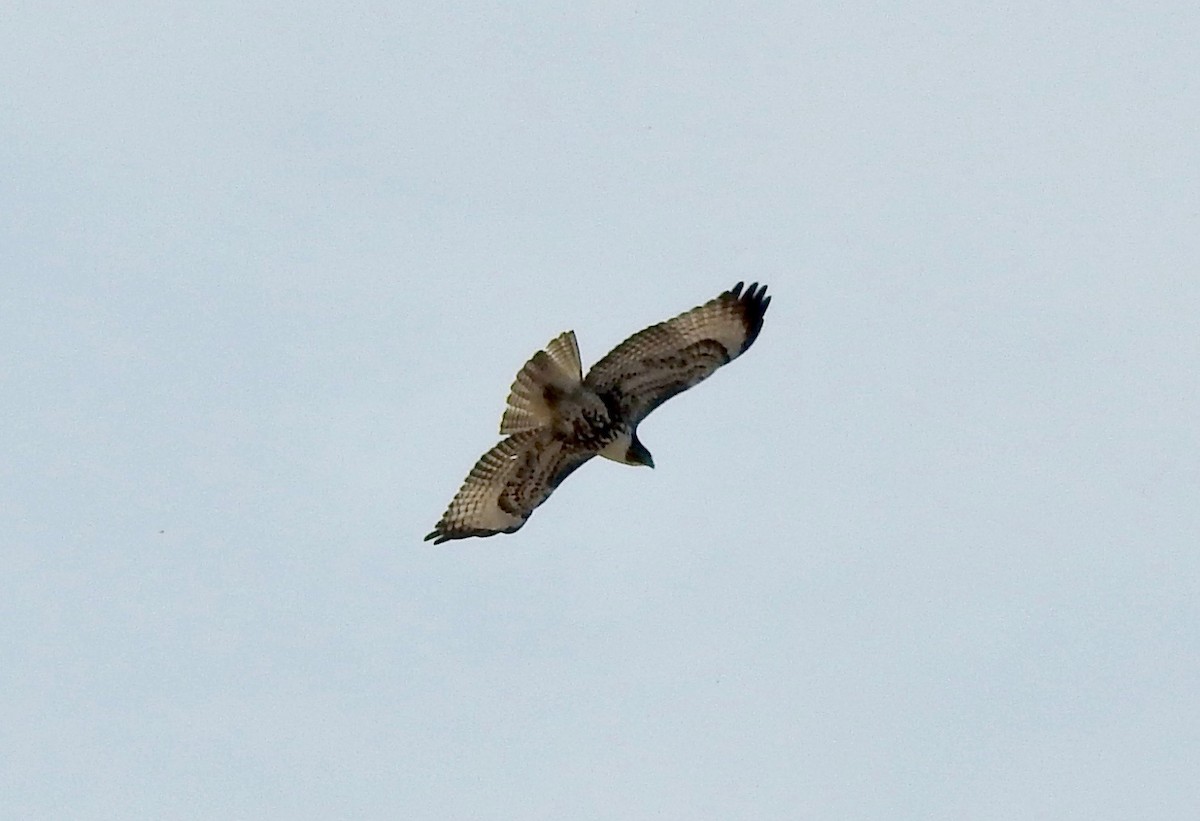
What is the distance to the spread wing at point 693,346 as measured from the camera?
19391 mm

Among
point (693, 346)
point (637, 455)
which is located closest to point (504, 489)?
point (637, 455)

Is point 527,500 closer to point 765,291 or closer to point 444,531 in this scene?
point 444,531

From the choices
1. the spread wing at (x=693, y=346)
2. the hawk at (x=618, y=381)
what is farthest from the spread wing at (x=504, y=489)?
the spread wing at (x=693, y=346)

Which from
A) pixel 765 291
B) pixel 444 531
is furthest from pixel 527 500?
pixel 765 291

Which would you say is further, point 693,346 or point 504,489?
point 504,489

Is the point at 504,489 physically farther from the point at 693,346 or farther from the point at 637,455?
the point at 693,346

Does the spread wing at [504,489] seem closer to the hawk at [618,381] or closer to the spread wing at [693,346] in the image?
the hawk at [618,381]

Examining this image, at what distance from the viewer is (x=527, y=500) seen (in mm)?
19969

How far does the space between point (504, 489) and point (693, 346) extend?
1923 millimetres

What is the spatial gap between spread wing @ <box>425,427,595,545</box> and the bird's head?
30 centimetres

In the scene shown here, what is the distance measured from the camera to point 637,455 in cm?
1978

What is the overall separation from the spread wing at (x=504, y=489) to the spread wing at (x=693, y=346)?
0.73 meters

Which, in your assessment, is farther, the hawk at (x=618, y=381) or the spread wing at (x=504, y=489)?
the spread wing at (x=504, y=489)

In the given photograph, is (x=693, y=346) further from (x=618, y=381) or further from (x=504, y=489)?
(x=504, y=489)
